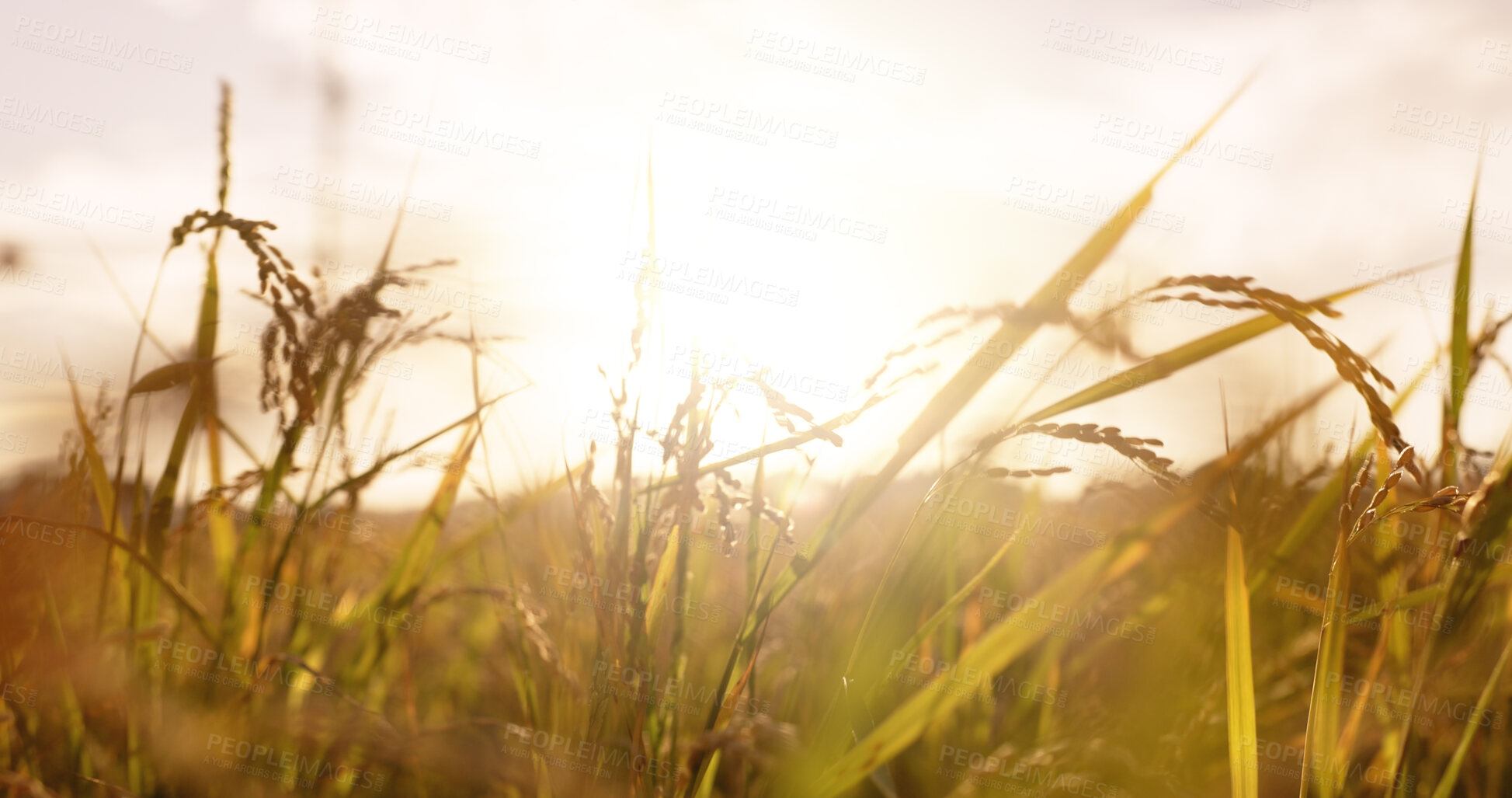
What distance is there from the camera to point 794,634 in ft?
6.92

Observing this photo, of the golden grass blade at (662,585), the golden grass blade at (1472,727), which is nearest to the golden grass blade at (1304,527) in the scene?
the golden grass blade at (1472,727)

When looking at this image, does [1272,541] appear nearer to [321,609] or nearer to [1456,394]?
[1456,394]

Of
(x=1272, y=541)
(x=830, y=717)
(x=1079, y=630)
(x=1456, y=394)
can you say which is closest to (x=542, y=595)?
(x=830, y=717)

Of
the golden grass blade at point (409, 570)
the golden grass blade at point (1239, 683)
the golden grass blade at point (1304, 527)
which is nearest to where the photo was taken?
the golden grass blade at point (1239, 683)

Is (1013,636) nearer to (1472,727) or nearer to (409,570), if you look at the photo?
(1472,727)

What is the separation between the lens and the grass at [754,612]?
116 centimetres

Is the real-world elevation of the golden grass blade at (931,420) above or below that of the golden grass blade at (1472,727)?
above

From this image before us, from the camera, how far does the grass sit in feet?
3.82

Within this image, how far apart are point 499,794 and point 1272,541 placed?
172cm

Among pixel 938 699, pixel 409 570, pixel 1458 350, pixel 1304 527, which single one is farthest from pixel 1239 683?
pixel 409 570

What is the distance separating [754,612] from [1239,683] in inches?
28.8

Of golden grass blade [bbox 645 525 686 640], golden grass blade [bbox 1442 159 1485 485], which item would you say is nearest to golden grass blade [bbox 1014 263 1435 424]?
golden grass blade [bbox 1442 159 1485 485]

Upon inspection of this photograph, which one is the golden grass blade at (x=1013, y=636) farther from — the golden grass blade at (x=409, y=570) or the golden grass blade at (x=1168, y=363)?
the golden grass blade at (x=409, y=570)

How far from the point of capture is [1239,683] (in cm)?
117
